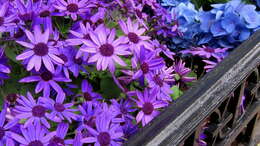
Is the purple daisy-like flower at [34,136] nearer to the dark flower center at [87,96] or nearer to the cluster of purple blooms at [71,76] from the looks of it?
the cluster of purple blooms at [71,76]

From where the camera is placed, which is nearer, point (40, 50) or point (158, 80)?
point (40, 50)

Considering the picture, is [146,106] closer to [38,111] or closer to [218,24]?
[38,111]

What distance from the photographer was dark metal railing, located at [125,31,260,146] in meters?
0.79

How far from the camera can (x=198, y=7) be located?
217 cm

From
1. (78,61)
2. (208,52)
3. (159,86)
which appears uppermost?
(78,61)

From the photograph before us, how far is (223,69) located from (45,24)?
0.47 meters

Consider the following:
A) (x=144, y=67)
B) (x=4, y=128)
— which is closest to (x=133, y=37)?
(x=144, y=67)

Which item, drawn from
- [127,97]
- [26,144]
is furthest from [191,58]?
[26,144]

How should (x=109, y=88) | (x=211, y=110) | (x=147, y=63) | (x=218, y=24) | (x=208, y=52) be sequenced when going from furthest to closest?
(x=218, y=24) < (x=208, y=52) < (x=109, y=88) < (x=147, y=63) < (x=211, y=110)

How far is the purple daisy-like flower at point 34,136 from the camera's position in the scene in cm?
94

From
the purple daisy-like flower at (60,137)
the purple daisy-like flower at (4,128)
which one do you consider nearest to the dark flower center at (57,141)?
the purple daisy-like flower at (60,137)

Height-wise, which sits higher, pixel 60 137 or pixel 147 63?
A: pixel 147 63

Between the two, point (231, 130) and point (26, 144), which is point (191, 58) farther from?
point (26, 144)

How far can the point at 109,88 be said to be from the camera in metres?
1.16
